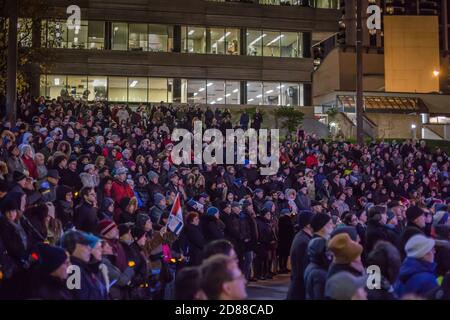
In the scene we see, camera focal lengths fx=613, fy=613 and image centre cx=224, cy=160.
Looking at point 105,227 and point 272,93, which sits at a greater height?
point 272,93

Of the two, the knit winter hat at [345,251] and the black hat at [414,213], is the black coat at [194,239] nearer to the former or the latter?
the black hat at [414,213]

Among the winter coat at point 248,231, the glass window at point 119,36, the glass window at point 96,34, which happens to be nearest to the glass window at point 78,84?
the glass window at point 96,34

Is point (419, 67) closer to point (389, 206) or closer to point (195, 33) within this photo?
point (195, 33)

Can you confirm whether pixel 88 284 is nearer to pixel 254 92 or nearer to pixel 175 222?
pixel 175 222

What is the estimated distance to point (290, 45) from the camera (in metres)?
47.2

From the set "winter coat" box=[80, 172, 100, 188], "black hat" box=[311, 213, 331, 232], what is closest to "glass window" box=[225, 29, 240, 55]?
"winter coat" box=[80, 172, 100, 188]

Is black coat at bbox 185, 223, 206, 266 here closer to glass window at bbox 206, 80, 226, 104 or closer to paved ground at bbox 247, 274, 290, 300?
paved ground at bbox 247, 274, 290, 300

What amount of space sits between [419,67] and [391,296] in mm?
56678

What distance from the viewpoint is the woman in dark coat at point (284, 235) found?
1366cm

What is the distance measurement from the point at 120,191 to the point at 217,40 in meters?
35.0

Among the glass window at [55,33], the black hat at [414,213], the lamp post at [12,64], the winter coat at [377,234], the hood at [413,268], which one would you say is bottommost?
the hood at [413,268]

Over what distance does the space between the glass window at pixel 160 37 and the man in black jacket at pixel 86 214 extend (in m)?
36.0

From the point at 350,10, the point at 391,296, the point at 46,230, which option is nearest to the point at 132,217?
the point at 46,230

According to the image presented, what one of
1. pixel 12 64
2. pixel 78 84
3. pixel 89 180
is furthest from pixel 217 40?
pixel 89 180
